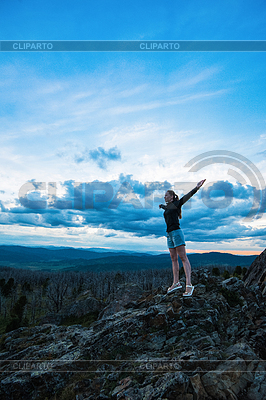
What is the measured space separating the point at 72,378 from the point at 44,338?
248 inches

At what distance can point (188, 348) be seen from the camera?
7.91 m

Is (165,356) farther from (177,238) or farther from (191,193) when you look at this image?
(191,193)

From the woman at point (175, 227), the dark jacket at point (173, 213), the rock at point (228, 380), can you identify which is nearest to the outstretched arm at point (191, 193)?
the woman at point (175, 227)

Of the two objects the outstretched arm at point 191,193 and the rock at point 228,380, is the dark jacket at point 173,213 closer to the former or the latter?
the outstretched arm at point 191,193

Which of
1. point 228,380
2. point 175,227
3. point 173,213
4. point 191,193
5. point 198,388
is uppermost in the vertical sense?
point 191,193

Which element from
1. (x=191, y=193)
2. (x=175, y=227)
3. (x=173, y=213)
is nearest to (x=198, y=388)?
(x=175, y=227)

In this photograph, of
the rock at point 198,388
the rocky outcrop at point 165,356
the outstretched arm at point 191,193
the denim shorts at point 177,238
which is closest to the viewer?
the rock at point 198,388

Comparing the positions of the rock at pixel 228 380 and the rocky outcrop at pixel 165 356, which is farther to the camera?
the rocky outcrop at pixel 165 356

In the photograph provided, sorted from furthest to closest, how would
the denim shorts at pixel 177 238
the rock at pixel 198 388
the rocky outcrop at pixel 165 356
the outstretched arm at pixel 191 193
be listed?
the denim shorts at pixel 177 238
the outstretched arm at pixel 191 193
the rocky outcrop at pixel 165 356
the rock at pixel 198 388

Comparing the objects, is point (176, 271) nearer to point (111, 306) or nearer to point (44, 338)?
point (44, 338)

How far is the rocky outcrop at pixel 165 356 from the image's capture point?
245 inches

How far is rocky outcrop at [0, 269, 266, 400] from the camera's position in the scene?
6.23 m

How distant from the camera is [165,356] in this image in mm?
7871

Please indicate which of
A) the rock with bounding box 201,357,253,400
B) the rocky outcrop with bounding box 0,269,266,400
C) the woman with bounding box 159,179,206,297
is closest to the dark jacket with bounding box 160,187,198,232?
the woman with bounding box 159,179,206,297
